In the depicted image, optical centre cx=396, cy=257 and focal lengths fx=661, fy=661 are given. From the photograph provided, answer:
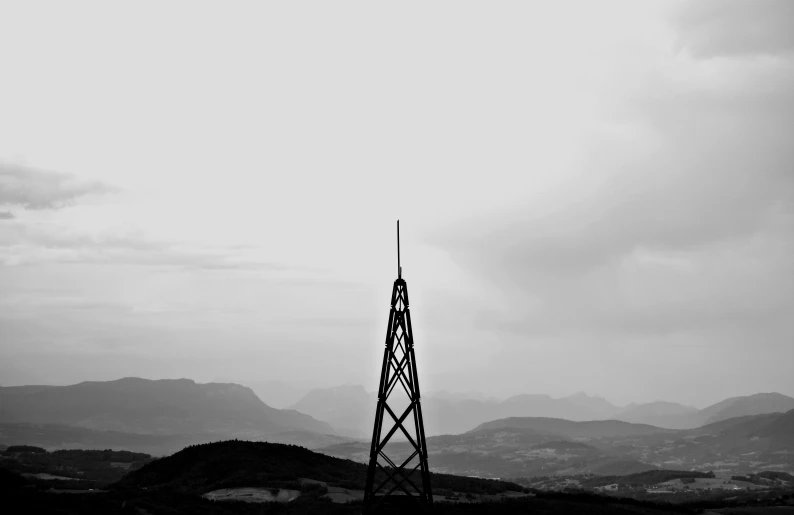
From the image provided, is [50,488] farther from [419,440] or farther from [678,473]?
[678,473]

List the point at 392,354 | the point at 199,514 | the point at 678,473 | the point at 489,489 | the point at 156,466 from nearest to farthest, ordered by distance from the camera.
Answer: the point at 392,354 < the point at 199,514 < the point at 489,489 < the point at 156,466 < the point at 678,473

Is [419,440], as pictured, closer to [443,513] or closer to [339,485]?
[443,513]

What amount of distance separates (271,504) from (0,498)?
53.4 feet

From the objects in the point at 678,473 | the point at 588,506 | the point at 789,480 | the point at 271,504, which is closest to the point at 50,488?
the point at 271,504

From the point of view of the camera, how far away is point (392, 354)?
2788cm

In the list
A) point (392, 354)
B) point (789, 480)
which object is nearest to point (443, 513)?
point (392, 354)

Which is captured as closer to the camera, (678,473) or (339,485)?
(339,485)

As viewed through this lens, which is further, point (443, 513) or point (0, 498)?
point (443, 513)

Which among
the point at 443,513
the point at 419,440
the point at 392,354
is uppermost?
the point at 392,354

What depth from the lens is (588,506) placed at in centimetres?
4059

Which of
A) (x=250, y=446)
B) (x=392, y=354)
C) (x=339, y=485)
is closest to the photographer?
(x=392, y=354)

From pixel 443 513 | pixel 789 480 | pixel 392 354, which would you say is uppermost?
pixel 392 354

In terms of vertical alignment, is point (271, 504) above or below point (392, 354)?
below

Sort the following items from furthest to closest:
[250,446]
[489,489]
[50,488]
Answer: [250,446]
[489,489]
[50,488]
